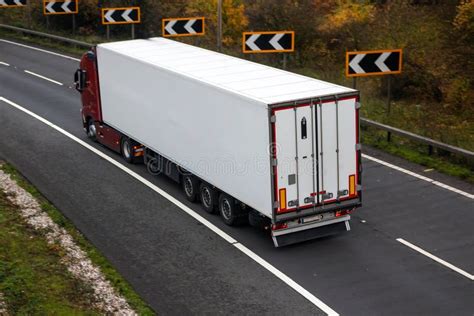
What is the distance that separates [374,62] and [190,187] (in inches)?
260

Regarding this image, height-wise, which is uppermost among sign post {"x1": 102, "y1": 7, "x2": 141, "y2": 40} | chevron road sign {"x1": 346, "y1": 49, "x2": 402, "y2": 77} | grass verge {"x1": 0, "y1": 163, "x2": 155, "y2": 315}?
sign post {"x1": 102, "y1": 7, "x2": 141, "y2": 40}

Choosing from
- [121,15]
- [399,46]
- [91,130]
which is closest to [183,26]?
[121,15]

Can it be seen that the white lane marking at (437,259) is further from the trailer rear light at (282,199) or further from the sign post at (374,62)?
the sign post at (374,62)

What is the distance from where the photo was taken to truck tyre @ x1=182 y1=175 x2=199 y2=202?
54.8ft

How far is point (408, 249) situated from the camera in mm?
14297

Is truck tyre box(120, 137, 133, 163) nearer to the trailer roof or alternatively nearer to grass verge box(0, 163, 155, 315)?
the trailer roof

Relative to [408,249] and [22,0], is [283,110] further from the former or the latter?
[22,0]

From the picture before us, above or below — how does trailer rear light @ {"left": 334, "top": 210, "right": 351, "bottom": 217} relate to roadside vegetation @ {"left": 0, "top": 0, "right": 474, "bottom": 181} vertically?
below

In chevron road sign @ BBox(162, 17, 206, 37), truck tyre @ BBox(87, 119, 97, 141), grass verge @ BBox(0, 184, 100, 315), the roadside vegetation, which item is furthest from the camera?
chevron road sign @ BBox(162, 17, 206, 37)

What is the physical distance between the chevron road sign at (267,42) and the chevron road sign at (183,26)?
451cm

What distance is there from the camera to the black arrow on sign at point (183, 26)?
2683 centimetres

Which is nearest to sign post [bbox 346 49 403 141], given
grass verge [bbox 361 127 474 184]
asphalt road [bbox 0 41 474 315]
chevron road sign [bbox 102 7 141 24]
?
grass verge [bbox 361 127 474 184]

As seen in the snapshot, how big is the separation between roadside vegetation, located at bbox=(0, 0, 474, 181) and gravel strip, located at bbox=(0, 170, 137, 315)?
920 centimetres

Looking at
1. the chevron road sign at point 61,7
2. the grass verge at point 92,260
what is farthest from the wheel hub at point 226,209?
the chevron road sign at point 61,7
